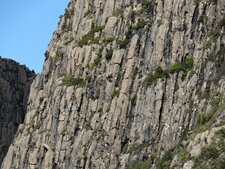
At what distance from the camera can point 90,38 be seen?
435 feet

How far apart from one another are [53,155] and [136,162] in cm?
2652

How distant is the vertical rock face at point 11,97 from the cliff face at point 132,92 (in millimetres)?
36978

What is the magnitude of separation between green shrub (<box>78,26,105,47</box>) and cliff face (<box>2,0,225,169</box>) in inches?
9.6

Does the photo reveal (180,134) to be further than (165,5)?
No

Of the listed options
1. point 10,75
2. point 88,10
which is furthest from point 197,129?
point 10,75

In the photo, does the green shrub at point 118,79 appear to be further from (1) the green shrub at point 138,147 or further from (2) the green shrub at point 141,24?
(1) the green shrub at point 138,147

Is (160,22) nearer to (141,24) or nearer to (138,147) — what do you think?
(141,24)

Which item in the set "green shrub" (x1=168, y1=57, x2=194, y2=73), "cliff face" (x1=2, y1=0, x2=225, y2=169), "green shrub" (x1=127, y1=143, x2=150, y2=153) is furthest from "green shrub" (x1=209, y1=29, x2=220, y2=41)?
"green shrub" (x1=127, y1=143, x2=150, y2=153)

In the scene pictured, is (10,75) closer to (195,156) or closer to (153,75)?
(153,75)

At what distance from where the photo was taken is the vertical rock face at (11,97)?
595 ft

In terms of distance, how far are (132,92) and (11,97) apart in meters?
80.9

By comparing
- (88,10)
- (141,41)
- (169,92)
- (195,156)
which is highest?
(88,10)

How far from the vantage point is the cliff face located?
313ft

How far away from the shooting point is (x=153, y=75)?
10919cm
